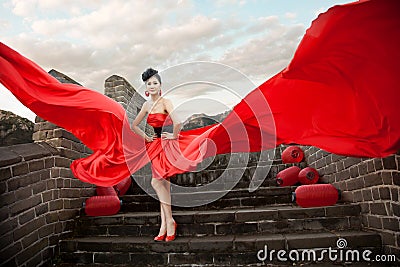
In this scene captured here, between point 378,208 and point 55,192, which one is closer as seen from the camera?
point 378,208

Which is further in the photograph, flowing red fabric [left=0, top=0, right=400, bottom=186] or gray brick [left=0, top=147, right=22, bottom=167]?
gray brick [left=0, top=147, right=22, bottom=167]

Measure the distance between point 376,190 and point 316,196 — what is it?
0.65 meters

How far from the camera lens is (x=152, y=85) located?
288 cm

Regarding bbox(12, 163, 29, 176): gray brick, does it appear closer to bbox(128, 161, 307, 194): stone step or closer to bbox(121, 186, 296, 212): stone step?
bbox(121, 186, 296, 212): stone step

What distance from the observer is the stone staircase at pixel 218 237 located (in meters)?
2.59

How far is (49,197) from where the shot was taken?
310 centimetres

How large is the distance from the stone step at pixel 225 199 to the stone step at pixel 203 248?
0.74 m

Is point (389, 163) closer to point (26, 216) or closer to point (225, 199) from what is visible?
point (225, 199)

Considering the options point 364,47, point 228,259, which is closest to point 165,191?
point 228,259

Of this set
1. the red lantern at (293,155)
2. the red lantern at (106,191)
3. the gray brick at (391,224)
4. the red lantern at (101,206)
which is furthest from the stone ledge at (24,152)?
the red lantern at (293,155)

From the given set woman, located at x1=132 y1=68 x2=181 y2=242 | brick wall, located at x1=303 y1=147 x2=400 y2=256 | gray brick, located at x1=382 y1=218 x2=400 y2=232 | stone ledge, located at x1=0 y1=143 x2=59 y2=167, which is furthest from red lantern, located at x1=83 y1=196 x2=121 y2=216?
gray brick, located at x1=382 y1=218 x2=400 y2=232

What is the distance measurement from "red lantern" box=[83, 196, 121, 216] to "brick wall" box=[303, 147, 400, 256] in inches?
103

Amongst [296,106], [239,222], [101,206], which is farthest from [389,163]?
[101,206]

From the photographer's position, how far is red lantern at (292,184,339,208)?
3.04m
